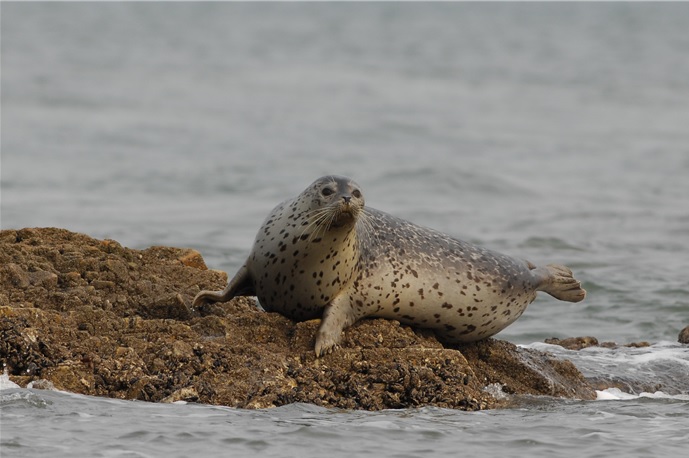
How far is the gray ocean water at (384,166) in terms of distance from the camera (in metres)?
6.36

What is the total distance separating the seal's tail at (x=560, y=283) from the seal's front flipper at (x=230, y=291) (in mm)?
2138

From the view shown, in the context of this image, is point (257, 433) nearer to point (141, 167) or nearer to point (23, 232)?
point (23, 232)

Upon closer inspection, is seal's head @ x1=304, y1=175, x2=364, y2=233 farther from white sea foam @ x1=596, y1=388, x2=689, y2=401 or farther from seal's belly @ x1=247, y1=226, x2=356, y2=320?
white sea foam @ x1=596, y1=388, x2=689, y2=401

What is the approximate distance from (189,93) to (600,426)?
99.2 feet

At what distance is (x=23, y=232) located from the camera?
324 inches

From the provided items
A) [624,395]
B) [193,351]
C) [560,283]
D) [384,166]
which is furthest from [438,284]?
[384,166]

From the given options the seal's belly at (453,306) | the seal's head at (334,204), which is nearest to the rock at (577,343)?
the seal's belly at (453,306)

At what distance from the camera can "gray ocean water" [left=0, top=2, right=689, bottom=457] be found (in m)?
6.36

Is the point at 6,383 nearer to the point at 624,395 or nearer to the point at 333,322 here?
the point at 333,322

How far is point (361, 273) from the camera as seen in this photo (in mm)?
7605

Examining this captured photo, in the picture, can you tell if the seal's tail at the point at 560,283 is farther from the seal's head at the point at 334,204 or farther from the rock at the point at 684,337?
the seal's head at the point at 334,204

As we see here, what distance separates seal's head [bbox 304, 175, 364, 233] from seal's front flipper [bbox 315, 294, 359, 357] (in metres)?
0.45

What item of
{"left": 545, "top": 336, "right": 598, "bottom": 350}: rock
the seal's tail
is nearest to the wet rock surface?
the seal's tail

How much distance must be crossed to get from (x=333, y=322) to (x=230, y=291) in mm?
800
